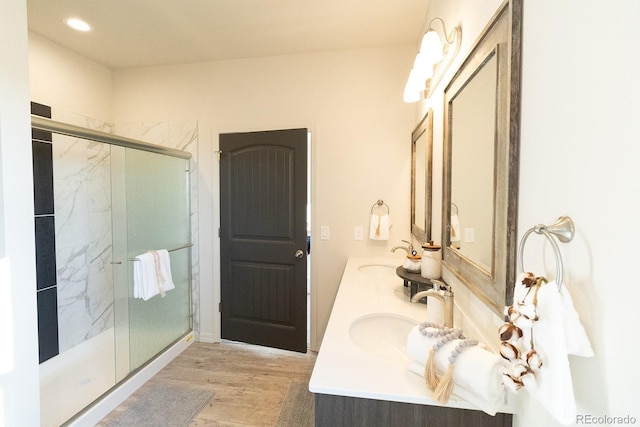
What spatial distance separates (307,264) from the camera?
2.57 metres

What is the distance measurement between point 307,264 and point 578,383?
210 centimetres

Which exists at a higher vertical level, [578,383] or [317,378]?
[578,383]

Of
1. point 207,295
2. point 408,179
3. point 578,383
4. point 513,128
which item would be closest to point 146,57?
point 207,295

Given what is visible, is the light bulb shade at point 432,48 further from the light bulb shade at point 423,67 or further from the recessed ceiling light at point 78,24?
the recessed ceiling light at point 78,24

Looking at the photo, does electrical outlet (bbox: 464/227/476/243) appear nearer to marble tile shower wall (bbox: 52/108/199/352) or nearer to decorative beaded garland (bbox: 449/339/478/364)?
decorative beaded garland (bbox: 449/339/478/364)

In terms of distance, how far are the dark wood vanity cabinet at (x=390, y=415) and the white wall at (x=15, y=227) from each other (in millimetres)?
1434

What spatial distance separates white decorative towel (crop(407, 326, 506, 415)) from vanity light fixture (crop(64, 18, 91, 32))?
2.98m

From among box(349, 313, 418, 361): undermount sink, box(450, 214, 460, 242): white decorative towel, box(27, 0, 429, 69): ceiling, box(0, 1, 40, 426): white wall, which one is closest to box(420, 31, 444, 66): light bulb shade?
box(27, 0, 429, 69): ceiling

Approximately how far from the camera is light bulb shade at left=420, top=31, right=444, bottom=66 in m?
1.43

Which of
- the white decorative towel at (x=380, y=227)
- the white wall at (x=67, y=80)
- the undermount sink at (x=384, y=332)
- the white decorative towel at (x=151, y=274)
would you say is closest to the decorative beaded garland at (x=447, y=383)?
the undermount sink at (x=384, y=332)

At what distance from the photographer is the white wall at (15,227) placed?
4.03 feet

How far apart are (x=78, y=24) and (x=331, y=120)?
6.62 ft

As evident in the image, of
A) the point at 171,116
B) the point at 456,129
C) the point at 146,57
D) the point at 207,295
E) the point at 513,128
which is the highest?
the point at 146,57

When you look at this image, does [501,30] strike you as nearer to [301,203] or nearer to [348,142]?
[348,142]
